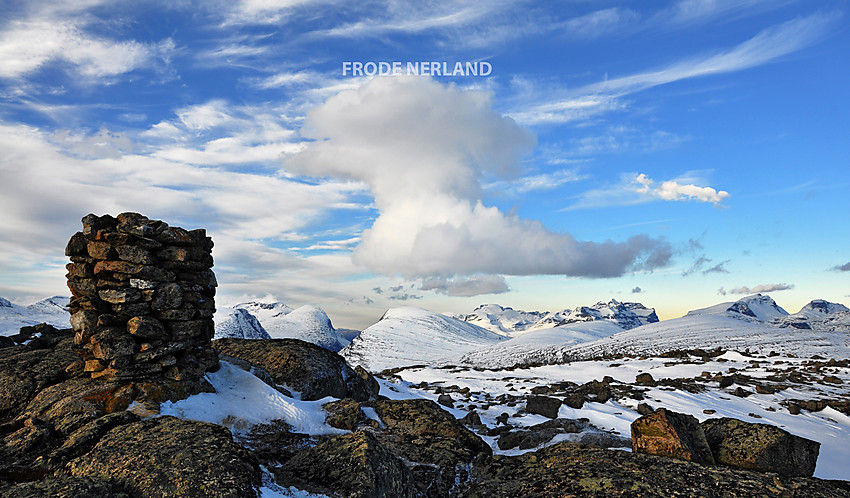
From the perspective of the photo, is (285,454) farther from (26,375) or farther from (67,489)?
(26,375)

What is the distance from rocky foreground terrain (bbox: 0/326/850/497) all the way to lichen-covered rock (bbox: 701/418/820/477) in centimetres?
112

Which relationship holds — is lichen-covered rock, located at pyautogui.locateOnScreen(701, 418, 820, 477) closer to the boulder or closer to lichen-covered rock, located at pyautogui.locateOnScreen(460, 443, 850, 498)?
lichen-covered rock, located at pyautogui.locateOnScreen(460, 443, 850, 498)

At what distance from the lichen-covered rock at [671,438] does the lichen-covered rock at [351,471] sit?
7.31 m

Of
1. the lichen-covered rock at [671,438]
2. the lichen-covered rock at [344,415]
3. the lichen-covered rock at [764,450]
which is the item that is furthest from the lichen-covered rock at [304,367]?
the lichen-covered rock at [764,450]

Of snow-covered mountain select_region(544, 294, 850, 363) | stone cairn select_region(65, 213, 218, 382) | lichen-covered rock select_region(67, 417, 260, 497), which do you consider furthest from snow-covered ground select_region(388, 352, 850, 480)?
snow-covered mountain select_region(544, 294, 850, 363)

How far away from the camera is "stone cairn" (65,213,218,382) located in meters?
18.9

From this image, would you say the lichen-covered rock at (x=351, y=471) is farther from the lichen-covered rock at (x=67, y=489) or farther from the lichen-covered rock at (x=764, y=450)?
the lichen-covered rock at (x=764, y=450)

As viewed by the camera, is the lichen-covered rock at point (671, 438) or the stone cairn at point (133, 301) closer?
the lichen-covered rock at point (671, 438)

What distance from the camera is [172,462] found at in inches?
401

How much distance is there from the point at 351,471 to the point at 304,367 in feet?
50.3

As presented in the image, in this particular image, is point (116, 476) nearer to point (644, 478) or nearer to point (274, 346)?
point (644, 478)

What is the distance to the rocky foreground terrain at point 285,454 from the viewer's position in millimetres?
10211

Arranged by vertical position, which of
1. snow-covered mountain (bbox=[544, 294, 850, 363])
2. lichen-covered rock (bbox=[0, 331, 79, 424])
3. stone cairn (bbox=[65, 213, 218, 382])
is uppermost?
stone cairn (bbox=[65, 213, 218, 382])

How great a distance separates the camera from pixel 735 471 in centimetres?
1130
